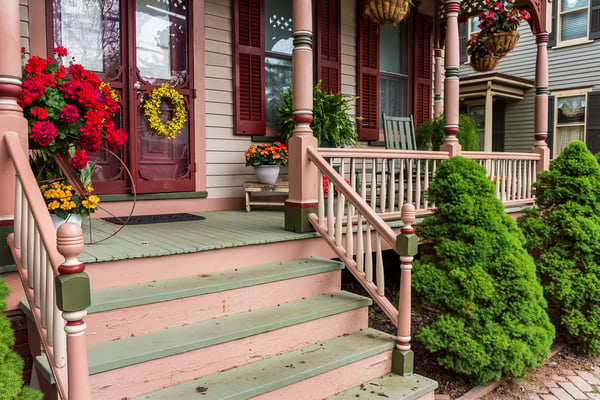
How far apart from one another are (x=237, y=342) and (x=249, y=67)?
3.41 meters

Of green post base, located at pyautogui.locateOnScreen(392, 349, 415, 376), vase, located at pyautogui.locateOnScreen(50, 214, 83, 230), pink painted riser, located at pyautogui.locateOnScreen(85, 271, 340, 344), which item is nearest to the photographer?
pink painted riser, located at pyautogui.locateOnScreen(85, 271, 340, 344)

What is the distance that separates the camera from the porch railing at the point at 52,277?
60.5 inches

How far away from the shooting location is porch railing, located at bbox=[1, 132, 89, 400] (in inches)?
60.5

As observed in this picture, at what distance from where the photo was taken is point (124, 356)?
2072 mm

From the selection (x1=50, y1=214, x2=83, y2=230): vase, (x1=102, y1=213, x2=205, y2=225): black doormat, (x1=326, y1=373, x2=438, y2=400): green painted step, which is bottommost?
Result: (x1=326, y1=373, x2=438, y2=400): green painted step

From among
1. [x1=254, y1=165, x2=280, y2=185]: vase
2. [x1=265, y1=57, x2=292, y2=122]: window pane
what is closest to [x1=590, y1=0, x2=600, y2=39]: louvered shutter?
[x1=265, y1=57, x2=292, y2=122]: window pane

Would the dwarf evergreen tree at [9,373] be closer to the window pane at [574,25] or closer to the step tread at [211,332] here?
the step tread at [211,332]

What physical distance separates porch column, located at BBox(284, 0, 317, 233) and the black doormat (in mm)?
1109

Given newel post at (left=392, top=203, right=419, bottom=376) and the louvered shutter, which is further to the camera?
the louvered shutter

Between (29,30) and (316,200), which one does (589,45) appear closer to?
(316,200)

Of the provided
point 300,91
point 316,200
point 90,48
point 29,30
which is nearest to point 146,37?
point 90,48

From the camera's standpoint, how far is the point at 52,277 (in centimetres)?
182

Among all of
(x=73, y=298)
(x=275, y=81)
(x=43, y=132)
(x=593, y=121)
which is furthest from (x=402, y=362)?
(x=593, y=121)

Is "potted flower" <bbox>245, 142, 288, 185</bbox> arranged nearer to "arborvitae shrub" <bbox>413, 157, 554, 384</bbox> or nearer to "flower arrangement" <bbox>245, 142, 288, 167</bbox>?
"flower arrangement" <bbox>245, 142, 288, 167</bbox>
